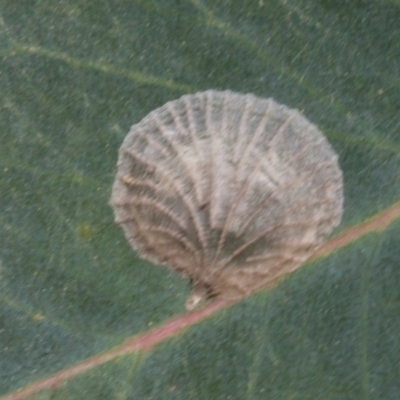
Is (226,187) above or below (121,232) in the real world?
above

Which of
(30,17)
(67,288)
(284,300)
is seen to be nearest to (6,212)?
(67,288)

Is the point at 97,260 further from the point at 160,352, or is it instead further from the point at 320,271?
the point at 320,271

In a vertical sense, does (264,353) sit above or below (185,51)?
below
